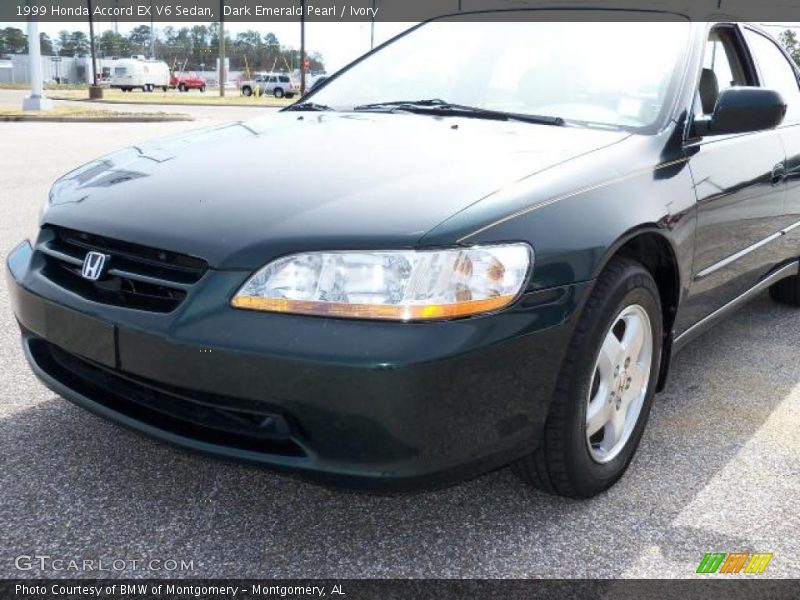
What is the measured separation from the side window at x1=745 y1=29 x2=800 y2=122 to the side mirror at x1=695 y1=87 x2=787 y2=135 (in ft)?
2.89

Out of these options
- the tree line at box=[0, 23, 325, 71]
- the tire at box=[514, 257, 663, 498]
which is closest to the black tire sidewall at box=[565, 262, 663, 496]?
the tire at box=[514, 257, 663, 498]

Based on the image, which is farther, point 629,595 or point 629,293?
point 629,293

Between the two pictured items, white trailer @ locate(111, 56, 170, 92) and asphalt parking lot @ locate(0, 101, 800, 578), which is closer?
asphalt parking lot @ locate(0, 101, 800, 578)

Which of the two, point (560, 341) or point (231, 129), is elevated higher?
point (231, 129)

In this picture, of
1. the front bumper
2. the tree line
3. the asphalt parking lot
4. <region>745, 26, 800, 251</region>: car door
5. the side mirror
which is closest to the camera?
the front bumper

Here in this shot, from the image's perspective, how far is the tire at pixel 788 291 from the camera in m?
4.73

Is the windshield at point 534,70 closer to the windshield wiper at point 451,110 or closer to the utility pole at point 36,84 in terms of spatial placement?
the windshield wiper at point 451,110

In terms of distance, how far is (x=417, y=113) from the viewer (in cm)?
308

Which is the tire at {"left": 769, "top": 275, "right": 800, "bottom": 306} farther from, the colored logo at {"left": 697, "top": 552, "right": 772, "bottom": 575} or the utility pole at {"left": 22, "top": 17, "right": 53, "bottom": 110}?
the utility pole at {"left": 22, "top": 17, "right": 53, "bottom": 110}

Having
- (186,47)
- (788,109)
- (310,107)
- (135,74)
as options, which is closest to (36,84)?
(310,107)

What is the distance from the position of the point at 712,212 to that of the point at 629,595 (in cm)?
143

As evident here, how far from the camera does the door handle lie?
11.2ft

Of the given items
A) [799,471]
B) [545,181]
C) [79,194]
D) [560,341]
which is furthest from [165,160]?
[799,471]

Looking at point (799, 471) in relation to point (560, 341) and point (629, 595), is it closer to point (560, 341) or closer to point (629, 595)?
point (629, 595)
